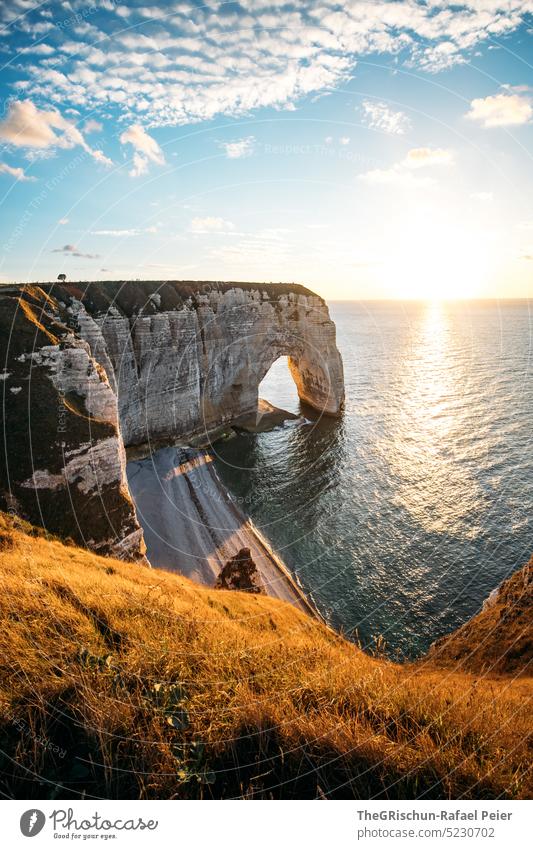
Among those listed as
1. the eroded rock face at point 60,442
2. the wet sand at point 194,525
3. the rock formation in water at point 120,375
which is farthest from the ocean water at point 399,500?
the eroded rock face at point 60,442

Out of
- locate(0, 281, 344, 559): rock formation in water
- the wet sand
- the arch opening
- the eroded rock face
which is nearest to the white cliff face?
locate(0, 281, 344, 559): rock formation in water

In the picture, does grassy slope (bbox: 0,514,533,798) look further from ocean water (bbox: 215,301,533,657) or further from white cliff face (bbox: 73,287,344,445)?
white cliff face (bbox: 73,287,344,445)

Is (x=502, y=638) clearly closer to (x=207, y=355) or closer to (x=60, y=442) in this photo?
(x=60, y=442)

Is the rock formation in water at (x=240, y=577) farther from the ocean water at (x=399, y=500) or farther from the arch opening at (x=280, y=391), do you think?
the arch opening at (x=280, y=391)

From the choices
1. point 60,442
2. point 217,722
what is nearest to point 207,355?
point 60,442

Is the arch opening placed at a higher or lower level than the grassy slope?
higher

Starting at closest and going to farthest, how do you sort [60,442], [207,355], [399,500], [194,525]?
[60,442] → [194,525] → [399,500] → [207,355]

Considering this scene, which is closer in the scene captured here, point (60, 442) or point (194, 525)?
point (60, 442)
